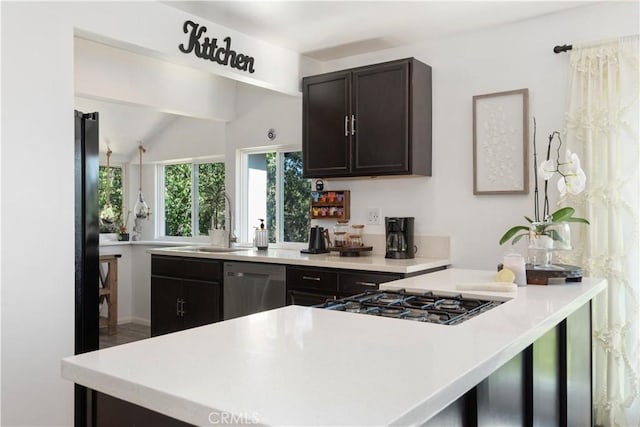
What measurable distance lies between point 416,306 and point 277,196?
289cm

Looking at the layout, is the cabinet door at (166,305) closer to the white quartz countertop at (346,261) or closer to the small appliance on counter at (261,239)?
the white quartz countertop at (346,261)

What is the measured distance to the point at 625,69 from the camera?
2836 millimetres

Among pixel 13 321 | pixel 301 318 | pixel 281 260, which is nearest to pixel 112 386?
pixel 301 318

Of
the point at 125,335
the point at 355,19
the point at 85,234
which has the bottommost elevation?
the point at 125,335

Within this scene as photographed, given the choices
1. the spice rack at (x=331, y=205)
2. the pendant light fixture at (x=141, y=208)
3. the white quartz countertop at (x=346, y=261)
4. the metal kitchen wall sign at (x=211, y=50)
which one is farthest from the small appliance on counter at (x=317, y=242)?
the pendant light fixture at (x=141, y=208)

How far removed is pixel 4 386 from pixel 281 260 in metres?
1.75

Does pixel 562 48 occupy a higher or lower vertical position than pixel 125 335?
higher

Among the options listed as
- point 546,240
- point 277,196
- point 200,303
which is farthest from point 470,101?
point 200,303

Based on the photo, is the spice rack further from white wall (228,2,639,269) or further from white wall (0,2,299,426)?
white wall (0,2,299,426)

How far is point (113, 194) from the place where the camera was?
5.63m

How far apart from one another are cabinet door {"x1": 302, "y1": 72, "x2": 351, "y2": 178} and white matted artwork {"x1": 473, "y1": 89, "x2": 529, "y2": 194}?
0.90 m

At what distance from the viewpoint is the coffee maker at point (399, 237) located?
11.5 feet

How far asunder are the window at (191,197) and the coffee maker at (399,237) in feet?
6.77

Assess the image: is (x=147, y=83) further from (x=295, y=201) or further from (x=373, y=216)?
(x=373, y=216)
